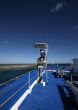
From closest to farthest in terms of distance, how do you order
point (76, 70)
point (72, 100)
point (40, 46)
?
point (72, 100), point (40, 46), point (76, 70)

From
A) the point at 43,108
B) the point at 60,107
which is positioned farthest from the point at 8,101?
the point at 60,107

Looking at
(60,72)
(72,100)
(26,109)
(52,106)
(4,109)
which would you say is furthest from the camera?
(60,72)

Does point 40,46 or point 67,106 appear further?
point 40,46

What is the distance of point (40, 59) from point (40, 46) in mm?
1712

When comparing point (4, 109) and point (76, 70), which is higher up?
point (76, 70)

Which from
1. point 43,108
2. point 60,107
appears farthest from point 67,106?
point 43,108

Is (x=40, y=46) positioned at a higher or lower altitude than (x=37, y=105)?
higher

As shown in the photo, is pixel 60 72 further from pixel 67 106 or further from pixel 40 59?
pixel 67 106

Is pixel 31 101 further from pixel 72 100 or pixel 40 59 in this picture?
pixel 40 59

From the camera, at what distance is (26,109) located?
9.23 metres

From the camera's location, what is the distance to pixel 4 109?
8.63 metres

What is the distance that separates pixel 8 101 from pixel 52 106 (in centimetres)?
297

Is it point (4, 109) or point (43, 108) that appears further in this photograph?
point (43, 108)

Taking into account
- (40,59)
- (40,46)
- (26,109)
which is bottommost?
(26,109)
